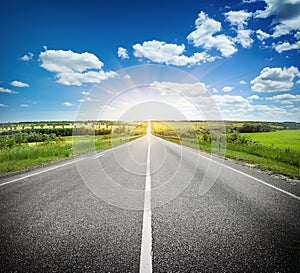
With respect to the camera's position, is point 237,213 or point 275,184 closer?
point 237,213

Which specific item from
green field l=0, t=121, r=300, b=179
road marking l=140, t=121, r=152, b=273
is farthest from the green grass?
road marking l=140, t=121, r=152, b=273

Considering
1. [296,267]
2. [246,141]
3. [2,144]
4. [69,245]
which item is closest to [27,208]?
[69,245]

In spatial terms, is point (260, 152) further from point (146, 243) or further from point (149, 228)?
point (146, 243)

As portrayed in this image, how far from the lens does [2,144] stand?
19234 mm

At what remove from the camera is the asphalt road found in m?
2.64

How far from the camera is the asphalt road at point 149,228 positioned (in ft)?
8.66

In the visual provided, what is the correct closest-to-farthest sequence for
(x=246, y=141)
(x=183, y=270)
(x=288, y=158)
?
(x=183, y=270) → (x=288, y=158) → (x=246, y=141)

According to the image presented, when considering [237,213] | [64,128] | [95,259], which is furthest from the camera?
[64,128]

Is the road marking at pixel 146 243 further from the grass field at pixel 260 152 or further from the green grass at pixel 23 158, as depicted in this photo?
the green grass at pixel 23 158

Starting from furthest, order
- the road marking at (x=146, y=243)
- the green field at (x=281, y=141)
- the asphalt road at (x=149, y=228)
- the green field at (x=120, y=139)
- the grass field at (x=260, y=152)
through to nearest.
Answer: the green field at (x=281, y=141) → the green field at (x=120, y=139) → the grass field at (x=260, y=152) → the asphalt road at (x=149, y=228) → the road marking at (x=146, y=243)

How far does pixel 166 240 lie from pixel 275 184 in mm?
5224

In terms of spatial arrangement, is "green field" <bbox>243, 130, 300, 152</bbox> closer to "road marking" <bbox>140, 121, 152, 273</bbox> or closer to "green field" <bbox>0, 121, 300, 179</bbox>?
"green field" <bbox>0, 121, 300, 179</bbox>

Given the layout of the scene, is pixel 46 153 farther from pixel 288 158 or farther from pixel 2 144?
pixel 288 158

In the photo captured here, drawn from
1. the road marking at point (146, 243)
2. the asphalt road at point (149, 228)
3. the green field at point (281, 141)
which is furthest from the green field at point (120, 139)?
the road marking at point (146, 243)
